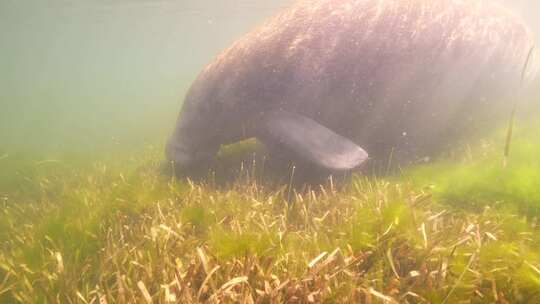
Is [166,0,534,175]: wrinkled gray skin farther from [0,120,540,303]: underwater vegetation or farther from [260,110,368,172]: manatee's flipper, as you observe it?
[0,120,540,303]: underwater vegetation

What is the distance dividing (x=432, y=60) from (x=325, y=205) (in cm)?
272

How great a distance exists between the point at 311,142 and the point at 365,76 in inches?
49.3

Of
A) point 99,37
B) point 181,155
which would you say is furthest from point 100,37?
point 181,155

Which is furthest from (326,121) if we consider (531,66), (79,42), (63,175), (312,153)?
(79,42)

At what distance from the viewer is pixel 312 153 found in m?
5.22

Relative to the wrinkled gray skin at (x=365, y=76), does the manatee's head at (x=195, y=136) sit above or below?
below

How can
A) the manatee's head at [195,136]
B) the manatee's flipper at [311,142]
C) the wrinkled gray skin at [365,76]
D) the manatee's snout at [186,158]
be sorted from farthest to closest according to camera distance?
1. the manatee's snout at [186,158]
2. the manatee's head at [195,136]
3. the wrinkled gray skin at [365,76]
4. the manatee's flipper at [311,142]

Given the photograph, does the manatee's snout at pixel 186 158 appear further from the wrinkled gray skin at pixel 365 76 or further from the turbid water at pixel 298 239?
the turbid water at pixel 298 239

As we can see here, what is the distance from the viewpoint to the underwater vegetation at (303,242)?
282 cm

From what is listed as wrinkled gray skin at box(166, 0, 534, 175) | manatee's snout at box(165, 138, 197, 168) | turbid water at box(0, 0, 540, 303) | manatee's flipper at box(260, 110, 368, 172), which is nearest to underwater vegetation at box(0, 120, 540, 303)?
turbid water at box(0, 0, 540, 303)

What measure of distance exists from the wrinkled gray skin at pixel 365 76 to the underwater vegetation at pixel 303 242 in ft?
2.74

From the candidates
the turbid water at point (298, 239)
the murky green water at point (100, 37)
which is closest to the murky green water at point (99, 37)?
the murky green water at point (100, 37)

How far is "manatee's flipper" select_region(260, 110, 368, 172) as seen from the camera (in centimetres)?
505

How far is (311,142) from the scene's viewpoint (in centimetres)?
538
